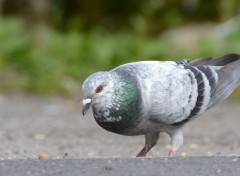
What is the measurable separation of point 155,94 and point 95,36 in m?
10.3

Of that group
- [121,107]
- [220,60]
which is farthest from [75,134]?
[121,107]

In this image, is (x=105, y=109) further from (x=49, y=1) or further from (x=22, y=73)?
(x=49, y=1)

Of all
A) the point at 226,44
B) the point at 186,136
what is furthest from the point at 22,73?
the point at 186,136

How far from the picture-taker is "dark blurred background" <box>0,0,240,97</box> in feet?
50.1

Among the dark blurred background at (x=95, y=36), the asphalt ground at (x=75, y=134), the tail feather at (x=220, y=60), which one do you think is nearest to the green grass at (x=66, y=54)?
the dark blurred background at (x=95, y=36)

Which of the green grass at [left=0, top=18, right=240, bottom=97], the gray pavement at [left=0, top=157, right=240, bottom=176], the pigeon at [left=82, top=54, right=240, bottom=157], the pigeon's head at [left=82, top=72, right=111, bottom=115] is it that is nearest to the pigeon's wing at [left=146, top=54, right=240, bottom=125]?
the pigeon at [left=82, top=54, right=240, bottom=157]

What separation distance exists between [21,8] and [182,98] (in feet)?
38.2

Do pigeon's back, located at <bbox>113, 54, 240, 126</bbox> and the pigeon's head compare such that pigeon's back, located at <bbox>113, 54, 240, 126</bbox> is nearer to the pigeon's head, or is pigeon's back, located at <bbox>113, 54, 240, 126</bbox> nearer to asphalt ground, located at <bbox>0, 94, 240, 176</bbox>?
the pigeon's head

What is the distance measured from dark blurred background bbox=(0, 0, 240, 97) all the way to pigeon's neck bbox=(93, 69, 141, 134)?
7.62 m

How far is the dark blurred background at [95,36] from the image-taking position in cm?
1528

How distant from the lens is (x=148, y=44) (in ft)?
54.9

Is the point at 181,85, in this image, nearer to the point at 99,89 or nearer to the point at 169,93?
the point at 169,93

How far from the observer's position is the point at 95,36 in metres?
17.6

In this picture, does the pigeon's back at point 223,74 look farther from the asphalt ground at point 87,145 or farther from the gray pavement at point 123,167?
the gray pavement at point 123,167
